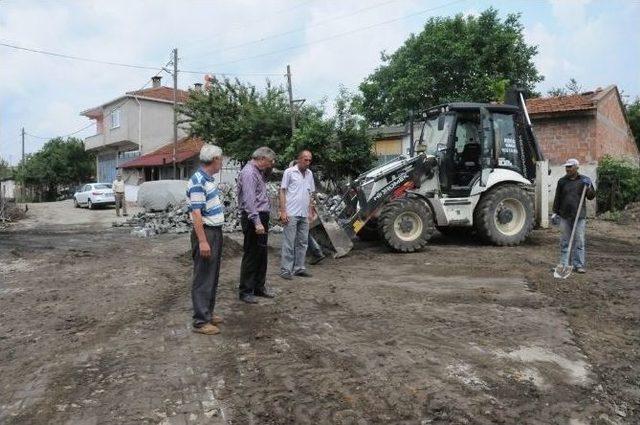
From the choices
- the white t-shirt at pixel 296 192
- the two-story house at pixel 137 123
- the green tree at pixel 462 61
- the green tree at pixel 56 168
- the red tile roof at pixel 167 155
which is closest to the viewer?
the white t-shirt at pixel 296 192

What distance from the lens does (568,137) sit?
19.8 meters

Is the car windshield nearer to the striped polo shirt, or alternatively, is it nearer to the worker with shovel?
the worker with shovel

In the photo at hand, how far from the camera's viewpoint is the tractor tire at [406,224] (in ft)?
31.6

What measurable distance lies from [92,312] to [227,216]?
10305mm

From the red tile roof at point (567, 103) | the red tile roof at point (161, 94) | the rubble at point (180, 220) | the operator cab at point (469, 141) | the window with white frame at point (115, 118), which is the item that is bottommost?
the rubble at point (180, 220)

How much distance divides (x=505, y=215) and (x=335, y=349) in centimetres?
699

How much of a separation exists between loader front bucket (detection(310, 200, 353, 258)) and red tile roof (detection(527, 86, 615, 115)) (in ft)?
44.5

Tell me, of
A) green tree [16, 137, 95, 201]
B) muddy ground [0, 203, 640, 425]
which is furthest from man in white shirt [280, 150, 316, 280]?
green tree [16, 137, 95, 201]

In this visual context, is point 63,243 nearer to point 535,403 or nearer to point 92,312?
point 92,312

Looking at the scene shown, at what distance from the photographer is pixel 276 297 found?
257 inches

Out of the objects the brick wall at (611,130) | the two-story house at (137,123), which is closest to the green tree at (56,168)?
the two-story house at (137,123)

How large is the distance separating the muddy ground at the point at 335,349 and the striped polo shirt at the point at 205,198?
1094 mm

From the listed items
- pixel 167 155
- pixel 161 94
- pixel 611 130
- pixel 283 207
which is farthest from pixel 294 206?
pixel 161 94

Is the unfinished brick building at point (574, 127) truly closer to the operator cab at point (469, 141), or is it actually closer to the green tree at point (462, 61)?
the green tree at point (462, 61)
